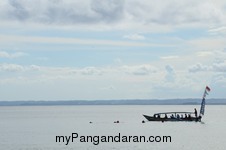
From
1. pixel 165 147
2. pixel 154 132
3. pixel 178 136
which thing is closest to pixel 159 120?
pixel 154 132

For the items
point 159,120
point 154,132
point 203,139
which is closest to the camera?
point 203,139

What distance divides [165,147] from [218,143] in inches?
506

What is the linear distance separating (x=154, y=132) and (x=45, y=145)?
107ft

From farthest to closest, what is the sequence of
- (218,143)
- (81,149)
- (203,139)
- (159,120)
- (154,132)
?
1. (159,120)
2. (154,132)
3. (203,139)
4. (218,143)
5. (81,149)

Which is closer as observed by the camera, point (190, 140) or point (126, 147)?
point (126, 147)

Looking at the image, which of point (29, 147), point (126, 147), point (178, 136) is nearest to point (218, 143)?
point (178, 136)

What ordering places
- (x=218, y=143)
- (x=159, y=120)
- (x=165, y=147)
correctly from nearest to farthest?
(x=165, y=147) → (x=218, y=143) → (x=159, y=120)

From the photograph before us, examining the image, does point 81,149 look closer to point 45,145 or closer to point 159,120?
point 45,145

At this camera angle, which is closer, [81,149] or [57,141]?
[81,149]

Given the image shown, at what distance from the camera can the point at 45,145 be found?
7625 centimetres

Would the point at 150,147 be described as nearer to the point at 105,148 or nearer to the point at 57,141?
the point at 105,148

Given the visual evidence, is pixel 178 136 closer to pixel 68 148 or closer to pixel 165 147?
pixel 165 147

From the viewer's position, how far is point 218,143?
81125 mm

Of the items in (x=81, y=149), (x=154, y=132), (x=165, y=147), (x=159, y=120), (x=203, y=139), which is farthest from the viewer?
(x=159, y=120)
